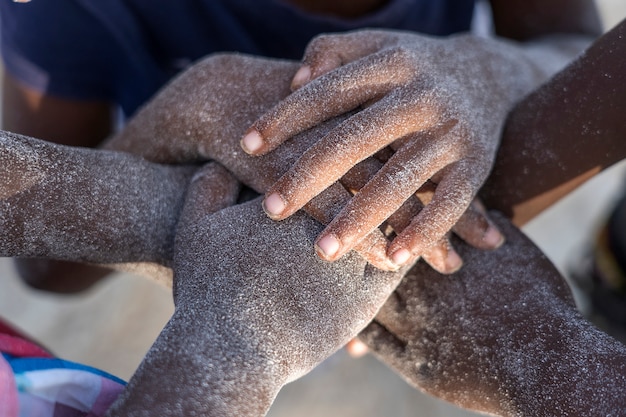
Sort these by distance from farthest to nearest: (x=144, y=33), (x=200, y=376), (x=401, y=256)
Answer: (x=144, y=33)
(x=401, y=256)
(x=200, y=376)

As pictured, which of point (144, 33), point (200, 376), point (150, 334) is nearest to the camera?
Result: point (200, 376)

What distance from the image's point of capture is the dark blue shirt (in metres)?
0.89

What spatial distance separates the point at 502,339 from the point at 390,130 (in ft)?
0.78

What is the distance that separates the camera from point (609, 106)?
631mm

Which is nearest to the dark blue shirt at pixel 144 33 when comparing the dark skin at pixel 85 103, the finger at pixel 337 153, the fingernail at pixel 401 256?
the dark skin at pixel 85 103

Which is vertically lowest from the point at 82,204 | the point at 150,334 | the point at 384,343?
the point at 150,334

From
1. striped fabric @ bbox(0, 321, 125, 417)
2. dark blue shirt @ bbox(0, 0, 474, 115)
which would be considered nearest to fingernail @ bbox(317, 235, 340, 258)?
striped fabric @ bbox(0, 321, 125, 417)

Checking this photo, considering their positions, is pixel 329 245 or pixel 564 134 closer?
pixel 329 245

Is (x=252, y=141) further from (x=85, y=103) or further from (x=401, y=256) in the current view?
(x=85, y=103)

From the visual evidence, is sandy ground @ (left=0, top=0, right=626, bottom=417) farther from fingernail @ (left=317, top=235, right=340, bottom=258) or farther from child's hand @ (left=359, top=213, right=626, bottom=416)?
fingernail @ (left=317, top=235, right=340, bottom=258)

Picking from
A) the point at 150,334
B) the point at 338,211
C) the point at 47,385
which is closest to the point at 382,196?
the point at 338,211

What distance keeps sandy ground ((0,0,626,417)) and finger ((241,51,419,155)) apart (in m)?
0.85

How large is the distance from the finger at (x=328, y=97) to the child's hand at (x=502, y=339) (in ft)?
0.64

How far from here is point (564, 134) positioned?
669mm
